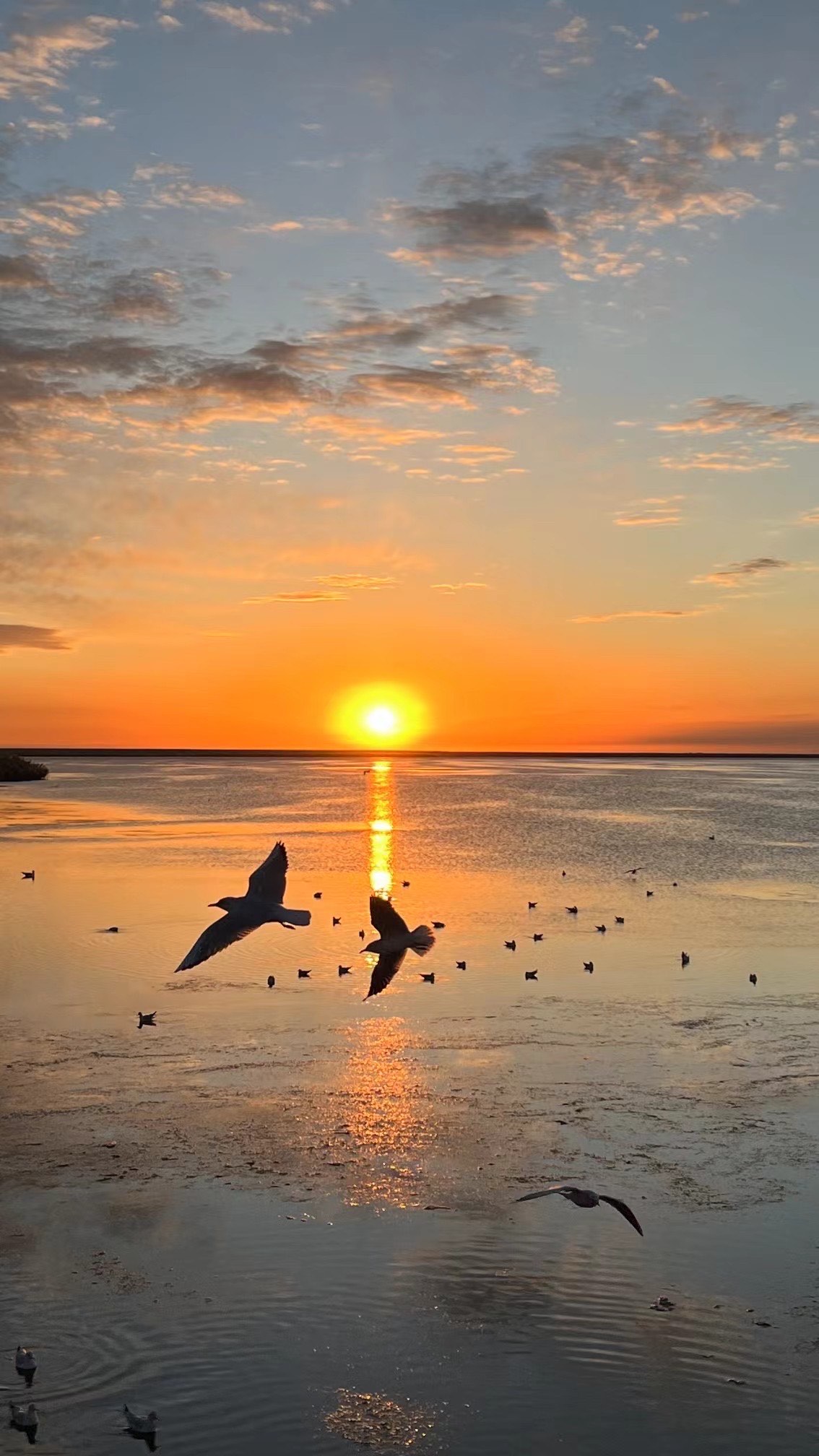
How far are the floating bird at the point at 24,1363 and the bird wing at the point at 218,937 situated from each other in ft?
11.9

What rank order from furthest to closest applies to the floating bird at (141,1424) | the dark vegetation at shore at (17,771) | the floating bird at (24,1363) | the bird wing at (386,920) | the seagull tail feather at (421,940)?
the dark vegetation at shore at (17,771) → the bird wing at (386,920) → the seagull tail feather at (421,940) → the floating bird at (24,1363) → the floating bird at (141,1424)

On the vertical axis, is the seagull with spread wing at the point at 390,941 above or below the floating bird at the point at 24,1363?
above

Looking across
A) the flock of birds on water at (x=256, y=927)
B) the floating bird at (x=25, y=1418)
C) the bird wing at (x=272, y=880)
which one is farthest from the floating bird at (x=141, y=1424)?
the bird wing at (x=272, y=880)

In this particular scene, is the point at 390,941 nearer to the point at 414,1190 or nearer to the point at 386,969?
the point at 386,969

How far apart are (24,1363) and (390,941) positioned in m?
4.92

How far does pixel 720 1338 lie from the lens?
11.7 m

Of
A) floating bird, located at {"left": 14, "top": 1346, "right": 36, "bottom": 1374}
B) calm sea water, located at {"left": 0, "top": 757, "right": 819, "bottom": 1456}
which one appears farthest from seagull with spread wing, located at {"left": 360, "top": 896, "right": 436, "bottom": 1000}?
floating bird, located at {"left": 14, "top": 1346, "right": 36, "bottom": 1374}

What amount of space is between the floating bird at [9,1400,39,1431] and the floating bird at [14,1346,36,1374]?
43cm

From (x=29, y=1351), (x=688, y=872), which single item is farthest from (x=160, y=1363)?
(x=688, y=872)

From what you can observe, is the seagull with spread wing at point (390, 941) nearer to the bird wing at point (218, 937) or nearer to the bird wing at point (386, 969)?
the bird wing at point (386, 969)

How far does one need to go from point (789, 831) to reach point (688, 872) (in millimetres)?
27832

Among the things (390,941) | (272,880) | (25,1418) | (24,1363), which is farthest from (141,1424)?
(390,941)

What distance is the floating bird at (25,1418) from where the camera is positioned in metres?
10.3

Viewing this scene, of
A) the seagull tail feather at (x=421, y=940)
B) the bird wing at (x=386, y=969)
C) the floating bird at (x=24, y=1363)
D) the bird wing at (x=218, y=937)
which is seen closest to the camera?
the bird wing at (x=218, y=937)
